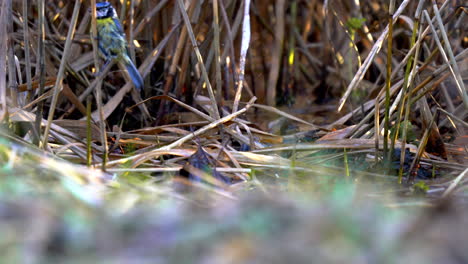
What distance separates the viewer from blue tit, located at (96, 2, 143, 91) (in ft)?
10.1

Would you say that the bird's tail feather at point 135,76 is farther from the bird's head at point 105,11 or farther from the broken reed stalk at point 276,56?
the broken reed stalk at point 276,56

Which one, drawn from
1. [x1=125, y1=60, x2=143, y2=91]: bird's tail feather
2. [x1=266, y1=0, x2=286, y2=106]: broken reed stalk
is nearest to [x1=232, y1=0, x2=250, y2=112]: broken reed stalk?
[x1=125, y1=60, x2=143, y2=91]: bird's tail feather

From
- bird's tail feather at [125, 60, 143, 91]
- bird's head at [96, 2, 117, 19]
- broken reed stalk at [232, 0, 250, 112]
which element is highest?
bird's head at [96, 2, 117, 19]

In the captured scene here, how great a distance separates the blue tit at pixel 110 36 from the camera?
308 cm

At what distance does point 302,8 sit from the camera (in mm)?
5293

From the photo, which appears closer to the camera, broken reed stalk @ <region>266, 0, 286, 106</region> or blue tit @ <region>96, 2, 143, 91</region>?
blue tit @ <region>96, 2, 143, 91</region>

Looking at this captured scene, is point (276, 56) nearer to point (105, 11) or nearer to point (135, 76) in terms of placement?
point (135, 76)

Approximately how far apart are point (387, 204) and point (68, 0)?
2617mm

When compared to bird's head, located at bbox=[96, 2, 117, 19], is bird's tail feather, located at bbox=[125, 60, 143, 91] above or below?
below

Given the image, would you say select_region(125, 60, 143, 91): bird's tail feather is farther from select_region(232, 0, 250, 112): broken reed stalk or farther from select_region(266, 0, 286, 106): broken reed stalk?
select_region(266, 0, 286, 106): broken reed stalk

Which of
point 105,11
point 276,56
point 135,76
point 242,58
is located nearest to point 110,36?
point 105,11

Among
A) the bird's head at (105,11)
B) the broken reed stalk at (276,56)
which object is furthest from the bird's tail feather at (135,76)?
the broken reed stalk at (276,56)

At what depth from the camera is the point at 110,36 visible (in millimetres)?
3082

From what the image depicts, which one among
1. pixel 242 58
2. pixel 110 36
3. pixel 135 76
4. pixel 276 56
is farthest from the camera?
pixel 276 56
